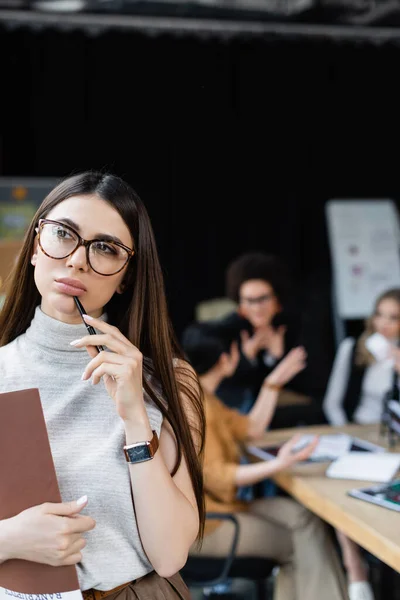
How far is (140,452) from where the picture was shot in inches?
43.9

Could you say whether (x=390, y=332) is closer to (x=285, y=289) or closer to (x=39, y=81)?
(x=285, y=289)

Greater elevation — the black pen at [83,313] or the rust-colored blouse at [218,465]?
the black pen at [83,313]

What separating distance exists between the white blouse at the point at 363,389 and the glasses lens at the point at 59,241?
8.55 feet

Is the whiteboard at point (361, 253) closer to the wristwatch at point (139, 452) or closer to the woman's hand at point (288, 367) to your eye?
the woman's hand at point (288, 367)

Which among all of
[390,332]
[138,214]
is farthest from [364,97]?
[138,214]

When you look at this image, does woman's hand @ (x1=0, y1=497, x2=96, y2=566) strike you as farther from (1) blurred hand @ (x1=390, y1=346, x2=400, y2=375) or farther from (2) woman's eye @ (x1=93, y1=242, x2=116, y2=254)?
(1) blurred hand @ (x1=390, y1=346, x2=400, y2=375)

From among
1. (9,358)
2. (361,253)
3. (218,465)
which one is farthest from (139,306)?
(361,253)

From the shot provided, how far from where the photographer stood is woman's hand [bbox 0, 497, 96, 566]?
1066mm

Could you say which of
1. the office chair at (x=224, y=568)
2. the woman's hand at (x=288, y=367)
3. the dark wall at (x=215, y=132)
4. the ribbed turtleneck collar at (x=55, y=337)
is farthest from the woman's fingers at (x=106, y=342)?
the dark wall at (x=215, y=132)

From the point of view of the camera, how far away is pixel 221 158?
5.70 metres

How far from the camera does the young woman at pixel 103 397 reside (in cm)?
109

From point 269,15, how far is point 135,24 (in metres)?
0.94

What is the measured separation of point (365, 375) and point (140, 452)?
2667 mm

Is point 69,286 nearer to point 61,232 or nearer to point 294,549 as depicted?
point 61,232
